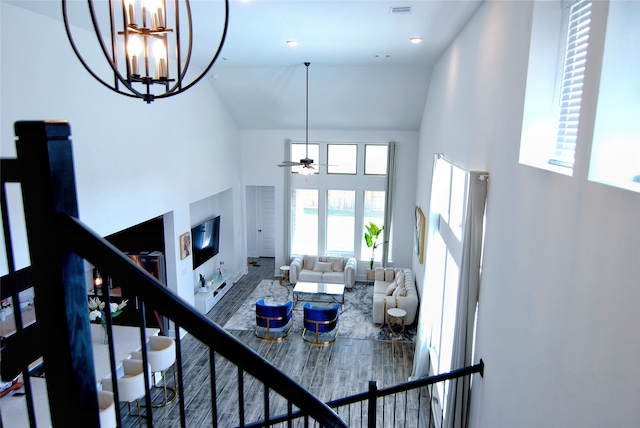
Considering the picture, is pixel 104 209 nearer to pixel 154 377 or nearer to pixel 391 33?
pixel 154 377

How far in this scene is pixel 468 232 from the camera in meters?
3.71

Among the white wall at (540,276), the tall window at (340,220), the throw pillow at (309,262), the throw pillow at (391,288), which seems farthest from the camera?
the tall window at (340,220)

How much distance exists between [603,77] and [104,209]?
532cm

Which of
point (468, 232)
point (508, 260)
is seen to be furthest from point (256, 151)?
point (508, 260)

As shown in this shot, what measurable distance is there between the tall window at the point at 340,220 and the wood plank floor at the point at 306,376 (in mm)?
3681

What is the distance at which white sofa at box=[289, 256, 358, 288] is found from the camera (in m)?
10.1

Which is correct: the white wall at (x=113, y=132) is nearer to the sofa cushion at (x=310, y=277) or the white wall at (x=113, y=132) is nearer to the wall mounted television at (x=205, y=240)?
the wall mounted television at (x=205, y=240)

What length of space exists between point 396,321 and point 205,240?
14.2 feet

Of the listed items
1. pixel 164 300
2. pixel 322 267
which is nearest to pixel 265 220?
pixel 322 267

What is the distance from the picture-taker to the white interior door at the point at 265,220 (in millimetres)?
12000

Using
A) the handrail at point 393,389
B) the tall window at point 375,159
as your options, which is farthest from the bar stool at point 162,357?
the tall window at point 375,159

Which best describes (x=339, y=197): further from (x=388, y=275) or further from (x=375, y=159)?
(x=388, y=275)

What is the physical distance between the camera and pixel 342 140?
10.5m

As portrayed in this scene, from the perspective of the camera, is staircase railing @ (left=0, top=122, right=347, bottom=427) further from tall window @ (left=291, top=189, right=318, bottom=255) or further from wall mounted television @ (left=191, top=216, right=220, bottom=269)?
tall window @ (left=291, top=189, right=318, bottom=255)
